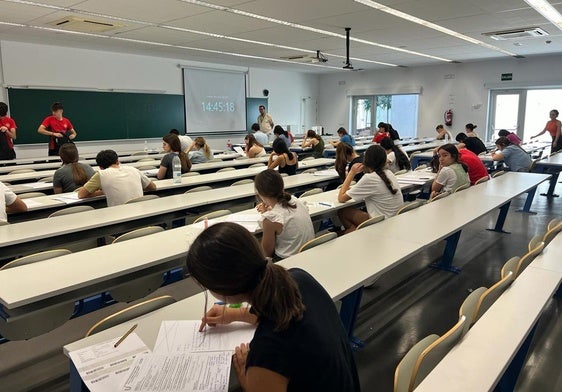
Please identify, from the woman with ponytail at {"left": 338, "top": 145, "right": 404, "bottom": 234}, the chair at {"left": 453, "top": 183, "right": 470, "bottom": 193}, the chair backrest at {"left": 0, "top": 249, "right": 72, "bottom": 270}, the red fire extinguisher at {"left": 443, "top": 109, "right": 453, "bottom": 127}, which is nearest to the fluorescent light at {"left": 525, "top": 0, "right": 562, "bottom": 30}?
the chair at {"left": 453, "top": 183, "right": 470, "bottom": 193}

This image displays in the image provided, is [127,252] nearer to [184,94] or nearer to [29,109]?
[29,109]

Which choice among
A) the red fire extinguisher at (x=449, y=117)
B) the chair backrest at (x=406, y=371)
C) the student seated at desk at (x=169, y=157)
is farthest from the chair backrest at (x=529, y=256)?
the red fire extinguisher at (x=449, y=117)

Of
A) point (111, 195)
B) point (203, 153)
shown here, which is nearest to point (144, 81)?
point (203, 153)

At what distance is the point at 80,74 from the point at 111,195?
23.0 feet

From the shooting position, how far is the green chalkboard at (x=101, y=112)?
9.12m

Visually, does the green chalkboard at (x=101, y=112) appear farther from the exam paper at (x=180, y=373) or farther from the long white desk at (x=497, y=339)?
the long white desk at (x=497, y=339)

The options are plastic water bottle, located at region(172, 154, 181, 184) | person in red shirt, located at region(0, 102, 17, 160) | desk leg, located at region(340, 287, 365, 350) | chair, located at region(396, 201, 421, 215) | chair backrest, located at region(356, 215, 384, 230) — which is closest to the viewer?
desk leg, located at region(340, 287, 365, 350)

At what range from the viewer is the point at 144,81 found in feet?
36.8

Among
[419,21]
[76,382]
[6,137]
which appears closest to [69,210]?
[76,382]

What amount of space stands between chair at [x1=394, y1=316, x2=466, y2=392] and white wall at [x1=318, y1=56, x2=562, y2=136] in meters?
12.8

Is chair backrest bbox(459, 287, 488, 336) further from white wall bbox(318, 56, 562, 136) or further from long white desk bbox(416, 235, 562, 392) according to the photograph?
white wall bbox(318, 56, 562, 136)

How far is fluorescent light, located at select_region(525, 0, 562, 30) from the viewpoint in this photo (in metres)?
5.96

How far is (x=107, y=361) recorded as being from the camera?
1474 millimetres

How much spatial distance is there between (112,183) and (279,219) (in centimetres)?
215
